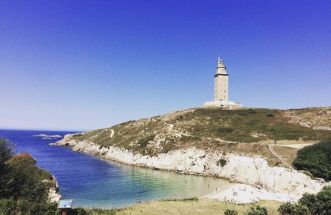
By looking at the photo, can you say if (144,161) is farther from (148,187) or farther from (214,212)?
(214,212)

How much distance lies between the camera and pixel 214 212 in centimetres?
4544

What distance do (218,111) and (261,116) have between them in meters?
17.7

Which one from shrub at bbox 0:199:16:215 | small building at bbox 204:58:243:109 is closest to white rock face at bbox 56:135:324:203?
shrub at bbox 0:199:16:215

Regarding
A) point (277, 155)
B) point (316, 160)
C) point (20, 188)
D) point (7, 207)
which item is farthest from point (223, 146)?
point (7, 207)

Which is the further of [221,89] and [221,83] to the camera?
[221,89]

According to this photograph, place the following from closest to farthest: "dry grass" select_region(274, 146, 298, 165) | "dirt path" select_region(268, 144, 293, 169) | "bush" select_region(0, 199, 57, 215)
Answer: "bush" select_region(0, 199, 57, 215), "dirt path" select_region(268, 144, 293, 169), "dry grass" select_region(274, 146, 298, 165)

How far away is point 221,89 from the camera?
152m

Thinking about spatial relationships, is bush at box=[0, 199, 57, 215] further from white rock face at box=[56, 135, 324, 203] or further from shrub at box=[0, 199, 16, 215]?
white rock face at box=[56, 135, 324, 203]

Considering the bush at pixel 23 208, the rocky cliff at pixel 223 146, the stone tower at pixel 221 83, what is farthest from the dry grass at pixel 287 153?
the stone tower at pixel 221 83

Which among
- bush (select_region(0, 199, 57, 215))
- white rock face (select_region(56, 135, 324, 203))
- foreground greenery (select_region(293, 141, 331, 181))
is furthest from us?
foreground greenery (select_region(293, 141, 331, 181))

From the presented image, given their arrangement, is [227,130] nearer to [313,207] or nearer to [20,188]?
[313,207]

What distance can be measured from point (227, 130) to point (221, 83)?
46672 millimetres

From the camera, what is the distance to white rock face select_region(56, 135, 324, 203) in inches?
2404

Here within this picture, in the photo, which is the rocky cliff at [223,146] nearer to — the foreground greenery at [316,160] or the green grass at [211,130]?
the green grass at [211,130]
